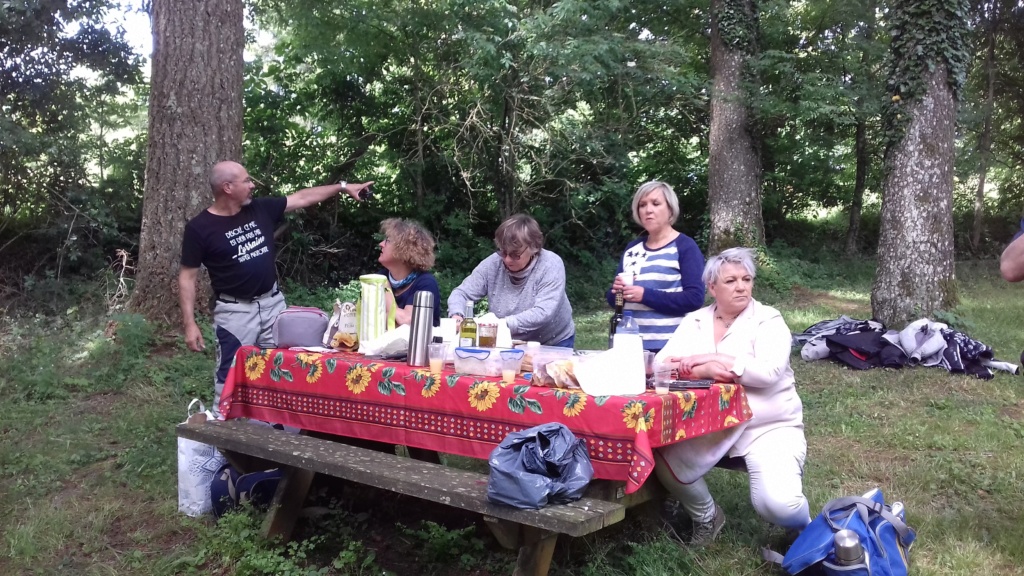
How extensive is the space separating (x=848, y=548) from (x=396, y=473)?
161 centimetres

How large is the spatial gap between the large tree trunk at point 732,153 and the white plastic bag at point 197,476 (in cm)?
974

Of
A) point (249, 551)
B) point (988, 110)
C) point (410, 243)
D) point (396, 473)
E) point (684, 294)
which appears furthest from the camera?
point (988, 110)

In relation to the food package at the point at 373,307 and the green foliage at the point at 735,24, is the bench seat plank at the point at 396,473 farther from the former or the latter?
the green foliage at the point at 735,24

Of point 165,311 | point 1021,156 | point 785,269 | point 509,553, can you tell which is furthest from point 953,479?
point 1021,156

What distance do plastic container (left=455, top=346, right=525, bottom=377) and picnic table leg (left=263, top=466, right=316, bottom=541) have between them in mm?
1046

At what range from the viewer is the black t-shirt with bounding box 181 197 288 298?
434 centimetres

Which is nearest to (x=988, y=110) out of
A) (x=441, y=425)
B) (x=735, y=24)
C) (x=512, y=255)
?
(x=735, y=24)

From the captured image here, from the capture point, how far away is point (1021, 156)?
1770cm

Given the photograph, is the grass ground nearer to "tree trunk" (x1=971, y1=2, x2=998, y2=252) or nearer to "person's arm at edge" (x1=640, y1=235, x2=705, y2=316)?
"person's arm at edge" (x1=640, y1=235, x2=705, y2=316)

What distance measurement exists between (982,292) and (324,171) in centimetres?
1015

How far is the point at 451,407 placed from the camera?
9.92ft

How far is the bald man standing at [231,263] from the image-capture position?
14.2 ft

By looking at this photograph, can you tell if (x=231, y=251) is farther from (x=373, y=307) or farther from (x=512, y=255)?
(x=512, y=255)

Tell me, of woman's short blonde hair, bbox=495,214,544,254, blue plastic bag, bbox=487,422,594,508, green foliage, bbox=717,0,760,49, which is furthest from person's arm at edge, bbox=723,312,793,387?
green foliage, bbox=717,0,760,49
